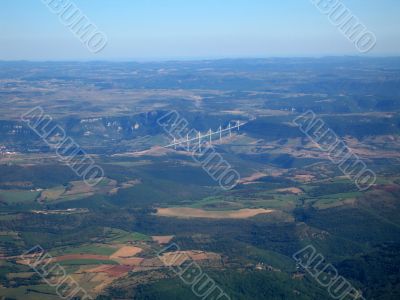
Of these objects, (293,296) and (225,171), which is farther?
(225,171)

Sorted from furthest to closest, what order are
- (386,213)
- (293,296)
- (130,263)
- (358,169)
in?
1. (358,169)
2. (386,213)
3. (130,263)
4. (293,296)

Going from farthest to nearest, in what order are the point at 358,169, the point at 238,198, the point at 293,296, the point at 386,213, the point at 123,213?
the point at 358,169, the point at 238,198, the point at 123,213, the point at 386,213, the point at 293,296

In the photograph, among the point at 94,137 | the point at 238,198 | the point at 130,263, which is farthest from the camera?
the point at 94,137

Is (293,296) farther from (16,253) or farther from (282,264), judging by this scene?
(16,253)

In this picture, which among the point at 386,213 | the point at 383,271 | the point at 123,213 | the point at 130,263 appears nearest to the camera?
the point at 383,271

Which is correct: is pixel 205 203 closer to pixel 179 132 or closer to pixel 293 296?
pixel 293 296

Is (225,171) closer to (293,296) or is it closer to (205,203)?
(205,203)

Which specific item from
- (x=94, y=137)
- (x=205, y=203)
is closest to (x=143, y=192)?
(x=205, y=203)

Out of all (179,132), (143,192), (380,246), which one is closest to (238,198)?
(143,192)

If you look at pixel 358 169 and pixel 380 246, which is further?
pixel 358 169
